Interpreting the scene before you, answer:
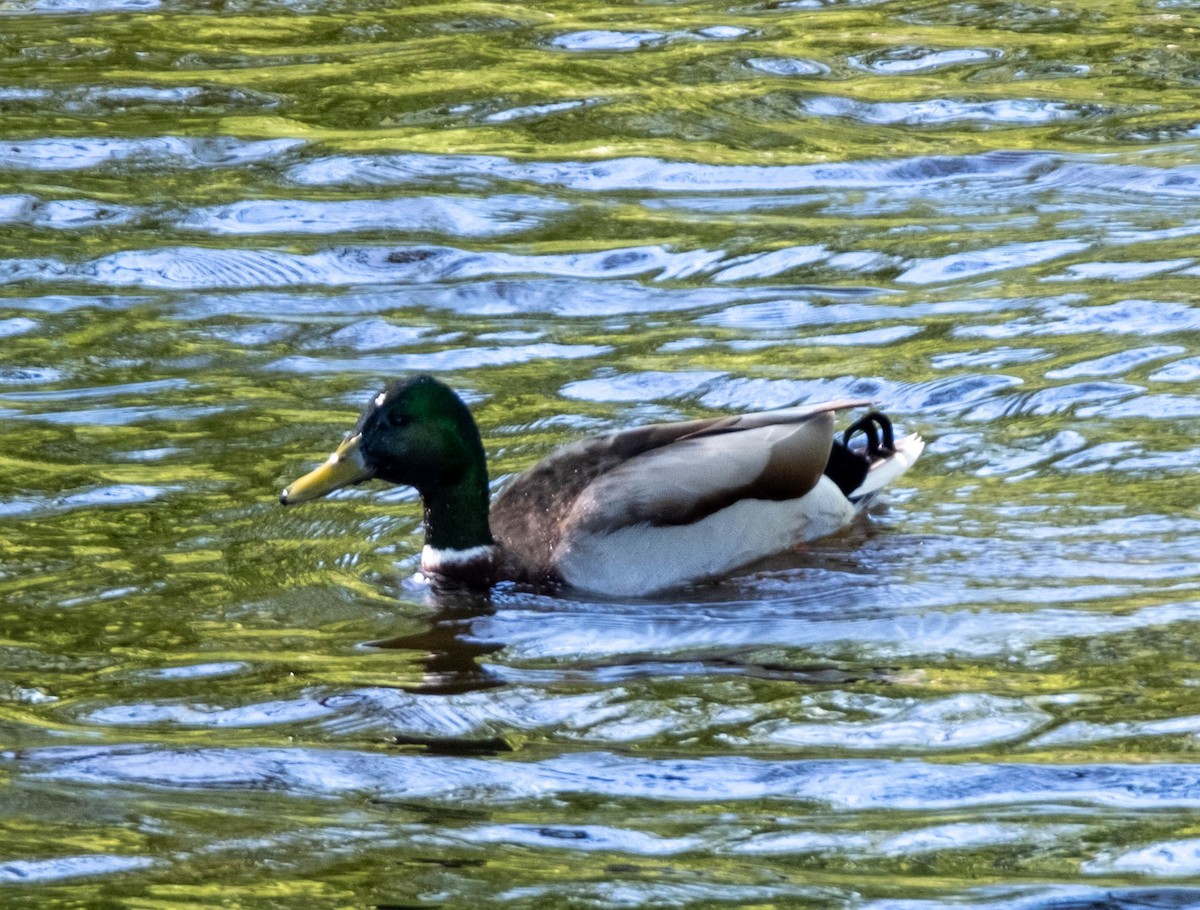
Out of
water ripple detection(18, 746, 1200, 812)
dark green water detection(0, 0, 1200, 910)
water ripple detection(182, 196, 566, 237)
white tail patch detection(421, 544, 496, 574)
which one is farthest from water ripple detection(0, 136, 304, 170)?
water ripple detection(18, 746, 1200, 812)

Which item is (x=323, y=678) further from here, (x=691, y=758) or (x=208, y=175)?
(x=208, y=175)

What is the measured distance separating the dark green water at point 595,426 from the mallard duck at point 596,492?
17 cm

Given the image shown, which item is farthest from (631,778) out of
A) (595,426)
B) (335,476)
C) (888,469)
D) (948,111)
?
(948,111)

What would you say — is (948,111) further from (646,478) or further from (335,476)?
(335,476)

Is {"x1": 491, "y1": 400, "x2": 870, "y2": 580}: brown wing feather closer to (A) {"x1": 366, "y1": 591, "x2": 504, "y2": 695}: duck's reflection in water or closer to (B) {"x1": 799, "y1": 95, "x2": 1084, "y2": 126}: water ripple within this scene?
(A) {"x1": 366, "y1": 591, "x2": 504, "y2": 695}: duck's reflection in water

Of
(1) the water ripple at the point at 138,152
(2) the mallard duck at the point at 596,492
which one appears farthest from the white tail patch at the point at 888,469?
(1) the water ripple at the point at 138,152

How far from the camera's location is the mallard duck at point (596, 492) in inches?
286

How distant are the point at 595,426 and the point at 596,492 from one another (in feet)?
3.92

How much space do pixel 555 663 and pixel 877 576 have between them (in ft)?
4.00

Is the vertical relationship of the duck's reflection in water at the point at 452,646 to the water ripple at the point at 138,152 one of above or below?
below

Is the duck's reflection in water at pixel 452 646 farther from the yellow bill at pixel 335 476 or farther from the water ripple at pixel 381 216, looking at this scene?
the water ripple at pixel 381 216

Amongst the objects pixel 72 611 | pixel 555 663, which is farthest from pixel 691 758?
pixel 72 611

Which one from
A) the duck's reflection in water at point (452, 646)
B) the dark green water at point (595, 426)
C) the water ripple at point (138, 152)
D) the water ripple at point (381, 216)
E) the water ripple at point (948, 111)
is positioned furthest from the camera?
the water ripple at point (948, 111)

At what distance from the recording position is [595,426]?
8484mm
